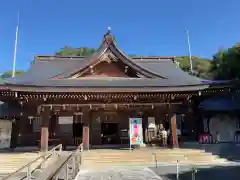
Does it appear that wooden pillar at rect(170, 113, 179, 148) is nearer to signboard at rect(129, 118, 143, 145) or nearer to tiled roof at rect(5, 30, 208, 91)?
signboard at rect(129, 118, 143, 145)

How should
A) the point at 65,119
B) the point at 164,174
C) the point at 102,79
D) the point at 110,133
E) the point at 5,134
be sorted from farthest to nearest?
the point at 5,134 < the point at 110,133 < the point at 65,119 < the point at 102,79 < the point at 164,174

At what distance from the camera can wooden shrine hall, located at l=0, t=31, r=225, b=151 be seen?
13.4m

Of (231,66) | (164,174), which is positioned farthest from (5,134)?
(231,66)

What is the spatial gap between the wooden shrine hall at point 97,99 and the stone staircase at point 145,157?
1.02m

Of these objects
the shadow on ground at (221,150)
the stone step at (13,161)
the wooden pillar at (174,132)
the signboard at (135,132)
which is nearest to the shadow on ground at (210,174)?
the shadow on ground at (221,150)

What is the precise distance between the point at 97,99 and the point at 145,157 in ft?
15.1

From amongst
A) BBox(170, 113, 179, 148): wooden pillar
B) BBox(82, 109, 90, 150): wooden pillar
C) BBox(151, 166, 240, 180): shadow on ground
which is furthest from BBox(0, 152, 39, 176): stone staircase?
BBox(170, 113, 179, 148): wooden pillar

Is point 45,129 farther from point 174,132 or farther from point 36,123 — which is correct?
point 174,132

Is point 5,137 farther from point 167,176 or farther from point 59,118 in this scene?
point 167,176

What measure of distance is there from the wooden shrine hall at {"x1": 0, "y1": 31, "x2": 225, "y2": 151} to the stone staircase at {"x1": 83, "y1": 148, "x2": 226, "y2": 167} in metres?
1.02

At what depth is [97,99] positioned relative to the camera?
14359 millimetres

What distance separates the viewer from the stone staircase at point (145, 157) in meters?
12.3

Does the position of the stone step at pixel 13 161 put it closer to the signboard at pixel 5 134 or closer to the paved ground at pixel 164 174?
the paved ground at pixel 164 174

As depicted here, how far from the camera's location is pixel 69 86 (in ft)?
42.9
